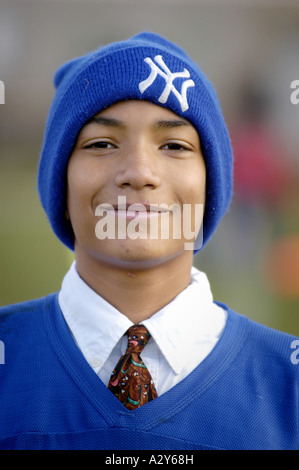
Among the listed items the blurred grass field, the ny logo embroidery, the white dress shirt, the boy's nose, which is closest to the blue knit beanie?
the ny logo embroidery

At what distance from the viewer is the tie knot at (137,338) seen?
1.44 m

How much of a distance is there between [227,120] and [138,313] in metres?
3.79

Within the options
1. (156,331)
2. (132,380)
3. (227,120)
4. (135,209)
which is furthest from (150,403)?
(227,120)

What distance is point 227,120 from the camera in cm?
505

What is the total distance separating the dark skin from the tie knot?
0.17 feet

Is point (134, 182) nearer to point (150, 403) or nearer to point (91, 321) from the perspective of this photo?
point (91, 321)

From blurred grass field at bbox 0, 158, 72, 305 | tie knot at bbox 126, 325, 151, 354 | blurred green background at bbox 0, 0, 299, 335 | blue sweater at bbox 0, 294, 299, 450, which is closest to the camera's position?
blue sweater at bbox 0, 294, 299, 450

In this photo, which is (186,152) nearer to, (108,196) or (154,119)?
(154,119)

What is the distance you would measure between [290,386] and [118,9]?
5533 millimetres

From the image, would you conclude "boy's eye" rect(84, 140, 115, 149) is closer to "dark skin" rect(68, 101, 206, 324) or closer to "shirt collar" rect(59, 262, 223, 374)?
"dark skin" rect(68, 101, 206, 324)

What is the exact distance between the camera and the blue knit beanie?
1.47 m

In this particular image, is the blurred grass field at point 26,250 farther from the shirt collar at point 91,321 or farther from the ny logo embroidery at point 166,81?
the ny logo embroidery at point 166,81

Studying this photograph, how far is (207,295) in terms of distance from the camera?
1.63m
